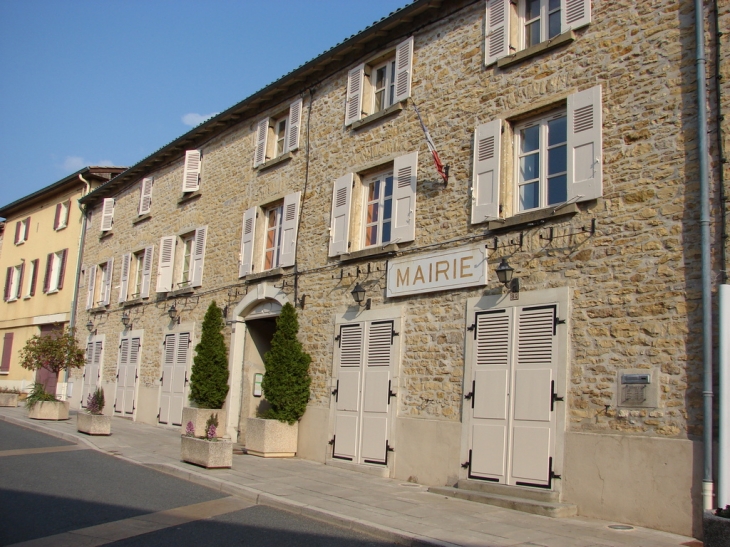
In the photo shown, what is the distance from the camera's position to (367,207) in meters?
12.5

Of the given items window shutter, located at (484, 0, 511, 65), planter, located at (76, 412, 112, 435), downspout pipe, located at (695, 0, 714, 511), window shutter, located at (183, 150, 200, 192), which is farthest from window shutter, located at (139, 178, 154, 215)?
downspout pipe, located at (695, 0, 714, 511)

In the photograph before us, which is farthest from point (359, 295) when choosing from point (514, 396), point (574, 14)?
point (574, 14)

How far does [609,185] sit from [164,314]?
42.8 feet

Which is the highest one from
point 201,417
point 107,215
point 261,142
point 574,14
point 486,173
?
point 261,142

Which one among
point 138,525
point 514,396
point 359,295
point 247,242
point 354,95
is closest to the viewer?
point 138,525

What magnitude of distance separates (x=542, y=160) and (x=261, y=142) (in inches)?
308

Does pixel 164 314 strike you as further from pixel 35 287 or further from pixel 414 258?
pixel 35 287

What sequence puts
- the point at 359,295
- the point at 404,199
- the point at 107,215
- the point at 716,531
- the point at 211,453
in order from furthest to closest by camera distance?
the point at 107,215
the point at 359,295
the point at 404,199
the point at 211,453
the point at 716,531

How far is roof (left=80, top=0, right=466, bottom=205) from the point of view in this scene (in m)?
11.5

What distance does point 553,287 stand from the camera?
8.84 m

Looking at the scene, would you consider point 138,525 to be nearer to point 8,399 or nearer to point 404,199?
point 404,199

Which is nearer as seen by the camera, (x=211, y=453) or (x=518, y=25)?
(x=518, y=25)

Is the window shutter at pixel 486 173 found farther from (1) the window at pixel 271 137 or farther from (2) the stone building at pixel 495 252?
(1) the window at pixel 271 137

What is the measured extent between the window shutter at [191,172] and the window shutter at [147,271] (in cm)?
269
